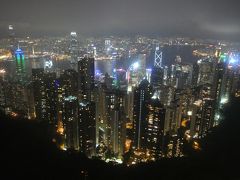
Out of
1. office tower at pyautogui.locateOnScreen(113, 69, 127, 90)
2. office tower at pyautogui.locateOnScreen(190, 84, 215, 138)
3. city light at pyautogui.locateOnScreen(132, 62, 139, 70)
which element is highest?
city light at pyautogui.locateOnScreen(132, 62, 139, 70)

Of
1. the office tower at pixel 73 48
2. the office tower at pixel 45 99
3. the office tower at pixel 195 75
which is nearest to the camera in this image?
the office tower at pixel 45 99

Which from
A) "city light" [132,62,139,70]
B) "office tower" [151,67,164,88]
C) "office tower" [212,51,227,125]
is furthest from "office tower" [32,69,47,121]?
"city light" [132,62,139,70]

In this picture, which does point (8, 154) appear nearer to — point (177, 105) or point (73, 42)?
point (177, 105)

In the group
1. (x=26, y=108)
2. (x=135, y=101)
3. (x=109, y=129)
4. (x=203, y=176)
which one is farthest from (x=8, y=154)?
(x=26, y=108)

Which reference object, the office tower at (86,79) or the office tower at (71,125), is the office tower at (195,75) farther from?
the office tower at (71,125)

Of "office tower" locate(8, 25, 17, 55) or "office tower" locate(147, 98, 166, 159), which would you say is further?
"office tower" locate(8, 25, 17, 55)

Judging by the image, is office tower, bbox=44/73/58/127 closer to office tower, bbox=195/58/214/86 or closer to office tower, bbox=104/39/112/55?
office tower, bbox=195/58/214/86

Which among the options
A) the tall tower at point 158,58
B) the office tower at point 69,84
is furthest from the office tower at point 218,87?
the tall tower at point 158,58
